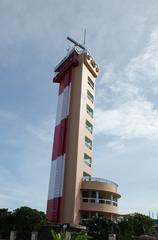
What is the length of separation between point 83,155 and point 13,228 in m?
16.2

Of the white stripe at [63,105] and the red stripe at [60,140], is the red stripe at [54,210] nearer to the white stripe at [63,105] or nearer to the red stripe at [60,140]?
the red stripe at [60,140]

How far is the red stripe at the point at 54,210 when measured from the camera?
170 feet

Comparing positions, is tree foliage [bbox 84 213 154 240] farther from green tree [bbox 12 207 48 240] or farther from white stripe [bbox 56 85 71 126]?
white stripe [bbox 56 85 71 126]

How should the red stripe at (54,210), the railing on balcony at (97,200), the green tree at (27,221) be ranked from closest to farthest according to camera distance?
the green tree at (27,221) < the red stripe at (54,210) < the railing on balcony at (97,200)

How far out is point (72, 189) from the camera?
52438mm

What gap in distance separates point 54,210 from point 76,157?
8.92 metres

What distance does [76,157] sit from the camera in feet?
178

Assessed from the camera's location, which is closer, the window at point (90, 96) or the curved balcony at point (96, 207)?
the curved balcony at point (96, 207)

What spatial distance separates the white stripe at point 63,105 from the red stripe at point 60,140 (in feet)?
4.37

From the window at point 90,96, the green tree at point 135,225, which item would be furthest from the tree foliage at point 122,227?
the window at point 90,96

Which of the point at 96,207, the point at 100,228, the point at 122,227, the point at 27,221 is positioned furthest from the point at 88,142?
the point at 100,228

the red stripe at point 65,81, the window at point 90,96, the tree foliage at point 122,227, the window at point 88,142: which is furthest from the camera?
the window at point 90,96

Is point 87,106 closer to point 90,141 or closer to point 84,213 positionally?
point 90,141

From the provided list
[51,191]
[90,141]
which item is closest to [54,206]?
[51,191]
